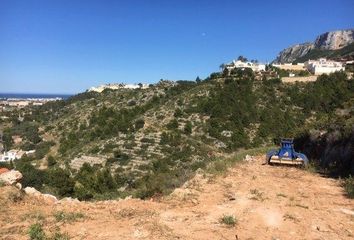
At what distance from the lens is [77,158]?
167ft

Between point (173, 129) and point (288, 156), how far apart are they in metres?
38.4

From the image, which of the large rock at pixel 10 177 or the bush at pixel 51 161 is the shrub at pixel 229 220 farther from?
the bush at pixel 51 161

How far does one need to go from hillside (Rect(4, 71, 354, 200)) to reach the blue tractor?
19.0 metres

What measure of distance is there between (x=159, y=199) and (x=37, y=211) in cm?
282

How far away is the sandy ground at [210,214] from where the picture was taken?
7105 millimetres

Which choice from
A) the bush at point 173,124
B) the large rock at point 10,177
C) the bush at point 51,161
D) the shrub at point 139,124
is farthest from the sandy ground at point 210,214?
the bush at point 51,161

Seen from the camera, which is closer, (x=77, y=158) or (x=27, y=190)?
(x=27, y=190)

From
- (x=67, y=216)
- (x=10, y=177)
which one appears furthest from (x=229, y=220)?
(x=10, y=177)

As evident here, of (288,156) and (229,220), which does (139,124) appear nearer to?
(288,156)

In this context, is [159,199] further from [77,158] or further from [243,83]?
[243,83]

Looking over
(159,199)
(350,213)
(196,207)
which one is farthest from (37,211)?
(350,213)

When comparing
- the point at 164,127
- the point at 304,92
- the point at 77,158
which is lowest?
the point at 77,158

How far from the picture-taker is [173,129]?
52500 millimetres

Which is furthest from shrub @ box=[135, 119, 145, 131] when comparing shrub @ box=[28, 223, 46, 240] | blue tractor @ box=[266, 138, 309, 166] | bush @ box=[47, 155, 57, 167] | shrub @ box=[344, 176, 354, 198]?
shrub @ box=[28, 223, 46, 240]
